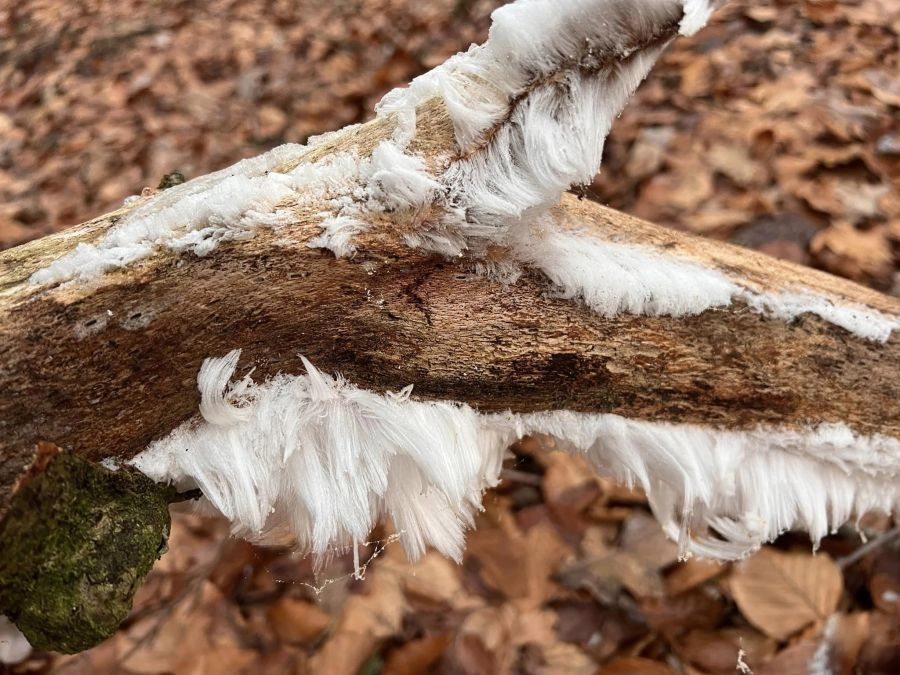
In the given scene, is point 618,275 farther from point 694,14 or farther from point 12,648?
point 12,648

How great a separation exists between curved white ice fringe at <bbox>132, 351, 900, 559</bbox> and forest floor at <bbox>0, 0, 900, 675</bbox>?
0.32 meters

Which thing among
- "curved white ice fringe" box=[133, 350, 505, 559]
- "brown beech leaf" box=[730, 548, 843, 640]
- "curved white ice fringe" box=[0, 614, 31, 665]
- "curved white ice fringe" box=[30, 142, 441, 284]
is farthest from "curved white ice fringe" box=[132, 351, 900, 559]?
"curved white ice fringe" box=[0, 614, 31, 665]

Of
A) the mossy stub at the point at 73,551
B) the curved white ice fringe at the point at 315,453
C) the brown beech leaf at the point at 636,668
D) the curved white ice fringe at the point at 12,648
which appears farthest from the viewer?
the curved white ice fringe at the point at 12,648

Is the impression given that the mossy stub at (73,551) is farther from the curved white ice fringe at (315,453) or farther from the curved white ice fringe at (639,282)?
the curved white ice fringe at (639,282)

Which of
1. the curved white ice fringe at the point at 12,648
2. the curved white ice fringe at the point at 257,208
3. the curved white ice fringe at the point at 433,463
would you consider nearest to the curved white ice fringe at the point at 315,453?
the curved white ice fringe at the point at 433,463

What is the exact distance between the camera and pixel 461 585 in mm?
1140

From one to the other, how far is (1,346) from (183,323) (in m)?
0.12

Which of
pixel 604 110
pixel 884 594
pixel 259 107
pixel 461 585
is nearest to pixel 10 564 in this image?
pixel 604 110

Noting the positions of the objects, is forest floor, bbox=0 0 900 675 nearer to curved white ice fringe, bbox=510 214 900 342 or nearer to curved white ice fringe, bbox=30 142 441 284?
curved white ice fringe, bbox=510 214 900 342

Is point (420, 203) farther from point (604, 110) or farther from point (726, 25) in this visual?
point (726, 25)

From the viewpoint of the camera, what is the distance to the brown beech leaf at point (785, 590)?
3.41 ft

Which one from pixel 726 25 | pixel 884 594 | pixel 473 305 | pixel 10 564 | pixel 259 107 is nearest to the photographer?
pixel 10 564

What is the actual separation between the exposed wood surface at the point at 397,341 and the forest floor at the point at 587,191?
36cm

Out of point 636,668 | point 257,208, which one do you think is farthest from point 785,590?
point 257,208
